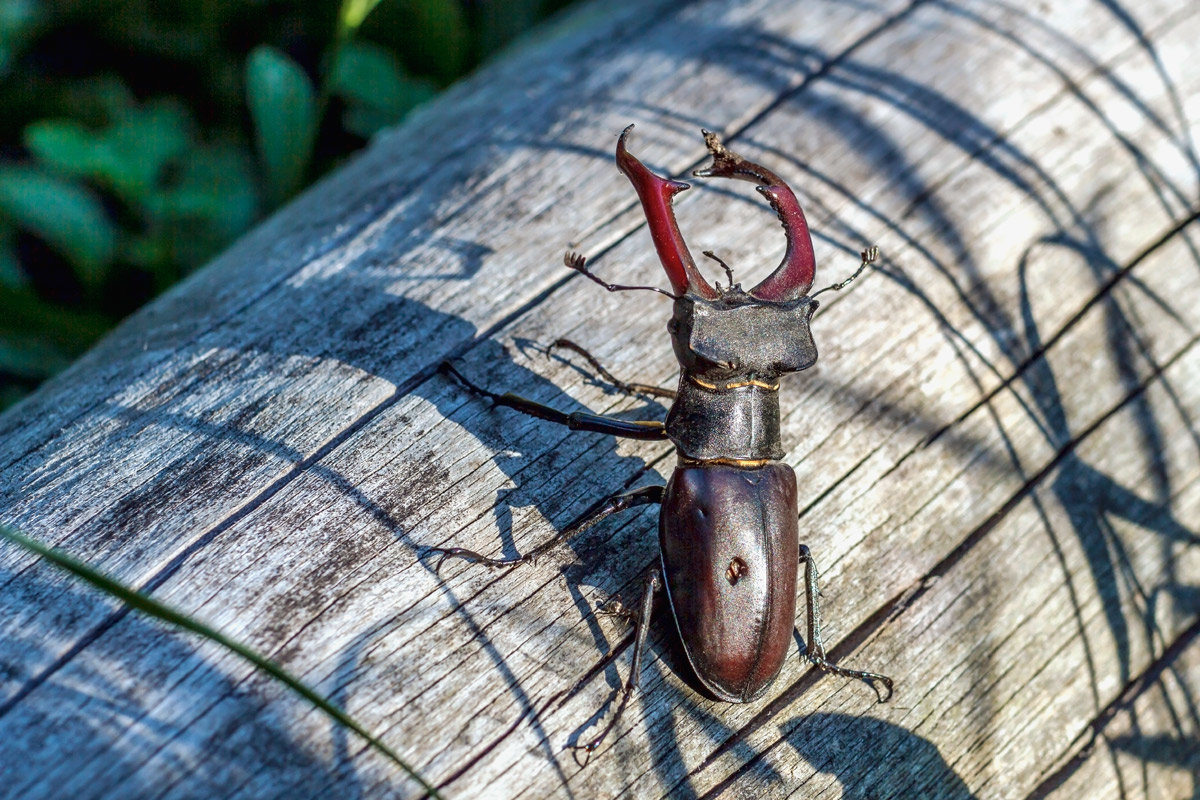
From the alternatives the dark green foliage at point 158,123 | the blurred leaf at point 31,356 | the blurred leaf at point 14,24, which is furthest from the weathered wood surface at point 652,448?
the blurred leaf at point 14,24

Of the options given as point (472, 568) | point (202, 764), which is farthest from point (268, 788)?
point (472, 568)

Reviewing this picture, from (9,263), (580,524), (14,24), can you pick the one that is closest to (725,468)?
(580,524)

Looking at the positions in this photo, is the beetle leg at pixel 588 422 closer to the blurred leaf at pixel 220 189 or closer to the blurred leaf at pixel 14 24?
the blurred leaf at pixel 220 189

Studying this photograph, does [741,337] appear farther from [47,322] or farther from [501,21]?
[501,21]

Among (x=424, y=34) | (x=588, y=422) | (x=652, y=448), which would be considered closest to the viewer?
(x=588, y=422)

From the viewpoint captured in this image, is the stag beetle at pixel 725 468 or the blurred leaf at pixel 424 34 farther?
the blurred leaf at pixel 424 34

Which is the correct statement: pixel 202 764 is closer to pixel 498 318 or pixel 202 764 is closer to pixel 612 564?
pixel 612 564
